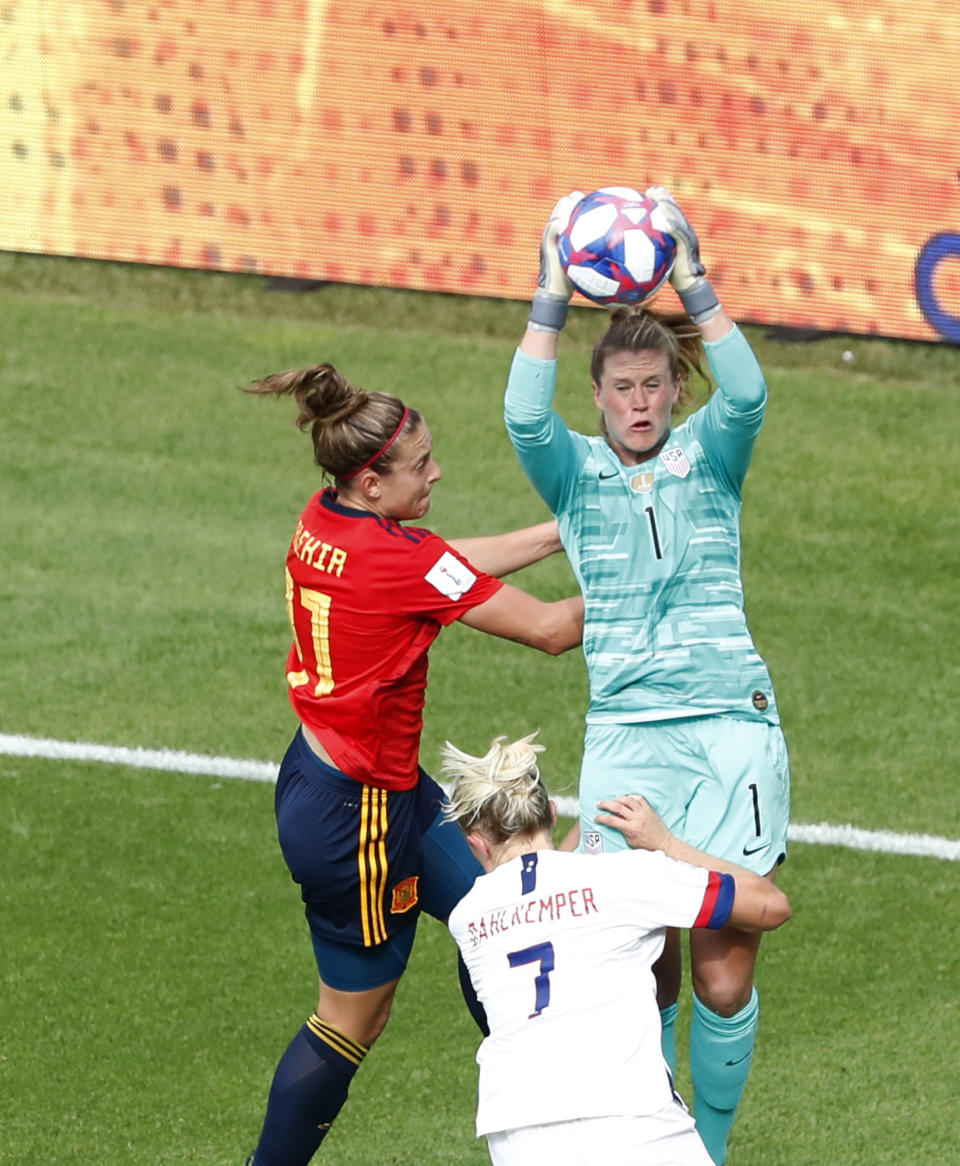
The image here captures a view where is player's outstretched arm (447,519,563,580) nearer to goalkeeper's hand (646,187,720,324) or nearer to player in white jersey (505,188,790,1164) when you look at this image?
player in white jersey (505,188,790,1164)

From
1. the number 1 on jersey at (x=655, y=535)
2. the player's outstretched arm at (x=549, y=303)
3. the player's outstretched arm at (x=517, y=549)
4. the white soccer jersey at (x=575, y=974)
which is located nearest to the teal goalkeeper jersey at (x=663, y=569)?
the number 1 on jersey at (x=655, y=535)

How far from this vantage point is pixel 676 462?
5.07 m

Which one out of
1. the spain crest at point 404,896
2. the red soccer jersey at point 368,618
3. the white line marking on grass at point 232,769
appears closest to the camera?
the red soccer jersey at point 368,618

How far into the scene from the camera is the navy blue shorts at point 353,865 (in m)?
5.14

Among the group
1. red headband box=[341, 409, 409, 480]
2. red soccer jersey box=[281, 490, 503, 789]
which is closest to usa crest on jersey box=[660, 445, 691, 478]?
red soccer jersey box=[281, 490, 503, 789]

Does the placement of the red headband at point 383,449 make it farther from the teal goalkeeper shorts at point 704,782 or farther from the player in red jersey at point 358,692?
the teal goalkeeper shorts at point 704,782

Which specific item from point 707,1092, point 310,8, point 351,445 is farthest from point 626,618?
point 310,8

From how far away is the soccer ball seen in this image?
4.88m

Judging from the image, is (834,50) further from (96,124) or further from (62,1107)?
(62,1107)

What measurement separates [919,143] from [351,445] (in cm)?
753

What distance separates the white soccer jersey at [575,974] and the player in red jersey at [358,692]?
33.1 inches

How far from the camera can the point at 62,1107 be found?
5934 mm

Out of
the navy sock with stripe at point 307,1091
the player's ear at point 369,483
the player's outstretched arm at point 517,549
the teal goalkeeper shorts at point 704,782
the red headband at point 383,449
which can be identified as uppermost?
the red headband at point 383,449

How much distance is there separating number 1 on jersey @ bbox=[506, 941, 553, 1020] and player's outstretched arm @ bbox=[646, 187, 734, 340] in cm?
163
